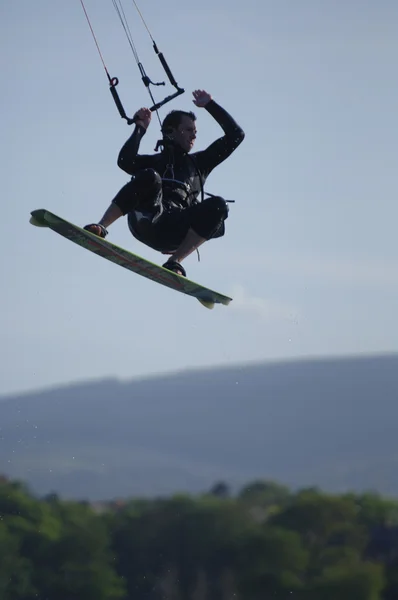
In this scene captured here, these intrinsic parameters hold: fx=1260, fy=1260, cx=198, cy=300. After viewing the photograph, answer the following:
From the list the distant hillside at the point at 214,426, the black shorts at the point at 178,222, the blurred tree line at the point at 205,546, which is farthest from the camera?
the distant hillside at the point at 214,426

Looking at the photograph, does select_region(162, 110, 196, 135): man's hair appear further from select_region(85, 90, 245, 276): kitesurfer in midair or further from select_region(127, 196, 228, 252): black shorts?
select_region(127, 196, 228, 252): black shorts

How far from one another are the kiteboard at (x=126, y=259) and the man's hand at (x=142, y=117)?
913 mm

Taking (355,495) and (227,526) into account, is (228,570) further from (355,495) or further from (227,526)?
(355,495)

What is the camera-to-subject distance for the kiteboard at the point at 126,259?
31.2 ft

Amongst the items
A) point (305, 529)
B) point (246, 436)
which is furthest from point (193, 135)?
point (246, 436)

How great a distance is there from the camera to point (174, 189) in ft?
32.5

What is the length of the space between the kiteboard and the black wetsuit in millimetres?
220

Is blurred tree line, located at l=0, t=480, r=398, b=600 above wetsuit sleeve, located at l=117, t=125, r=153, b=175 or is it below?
below

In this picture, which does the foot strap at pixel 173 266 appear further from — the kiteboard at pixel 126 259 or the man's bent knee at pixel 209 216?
the man's bent knee at pixel 209 216

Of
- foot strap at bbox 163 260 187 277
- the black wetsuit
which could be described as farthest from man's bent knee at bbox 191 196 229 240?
foot strap at bbox 163 260 187 277

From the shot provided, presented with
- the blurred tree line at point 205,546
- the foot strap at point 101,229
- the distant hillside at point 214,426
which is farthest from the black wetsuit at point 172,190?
the distant hillside at point 214,426

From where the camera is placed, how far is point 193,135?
32.7ft

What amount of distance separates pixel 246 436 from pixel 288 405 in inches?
88.4

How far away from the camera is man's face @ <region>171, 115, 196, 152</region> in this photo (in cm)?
990
